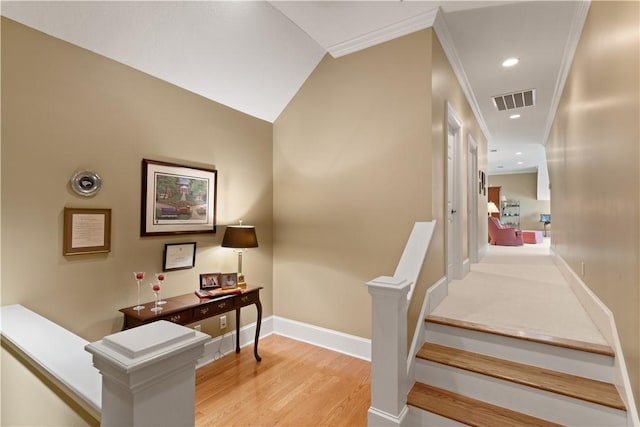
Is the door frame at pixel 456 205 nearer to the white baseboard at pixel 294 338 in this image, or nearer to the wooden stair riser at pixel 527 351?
the wooden stair riser at pixel 527 351

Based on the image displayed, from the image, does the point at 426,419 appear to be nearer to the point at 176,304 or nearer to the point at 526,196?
the point at 176,304

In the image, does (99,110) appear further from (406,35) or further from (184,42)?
(406,35)

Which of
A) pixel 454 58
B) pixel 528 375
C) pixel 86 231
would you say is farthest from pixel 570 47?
pixel 86 231

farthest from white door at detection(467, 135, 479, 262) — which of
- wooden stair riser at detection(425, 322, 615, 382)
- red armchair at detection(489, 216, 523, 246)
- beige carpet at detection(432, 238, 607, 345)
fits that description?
red armchair at detection(489, 216, 523, 246)

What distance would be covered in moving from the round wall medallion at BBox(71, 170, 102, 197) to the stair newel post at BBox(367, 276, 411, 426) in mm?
2003

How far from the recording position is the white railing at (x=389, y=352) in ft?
6.14

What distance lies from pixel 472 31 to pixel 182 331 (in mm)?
3337

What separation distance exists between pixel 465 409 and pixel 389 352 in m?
0.62

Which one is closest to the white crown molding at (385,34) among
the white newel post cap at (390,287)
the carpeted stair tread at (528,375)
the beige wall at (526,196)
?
the white newel post cap at (390,287)

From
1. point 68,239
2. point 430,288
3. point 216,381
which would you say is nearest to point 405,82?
point 430,288

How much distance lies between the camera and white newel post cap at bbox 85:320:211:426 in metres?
0.65

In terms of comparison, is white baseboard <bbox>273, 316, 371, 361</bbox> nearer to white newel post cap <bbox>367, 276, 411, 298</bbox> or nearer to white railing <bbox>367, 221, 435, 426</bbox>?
white railing <bbox>367, 221, 435, 426</bbox>

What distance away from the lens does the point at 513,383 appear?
1909mm

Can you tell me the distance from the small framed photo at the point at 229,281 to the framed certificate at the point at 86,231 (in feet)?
3.04
